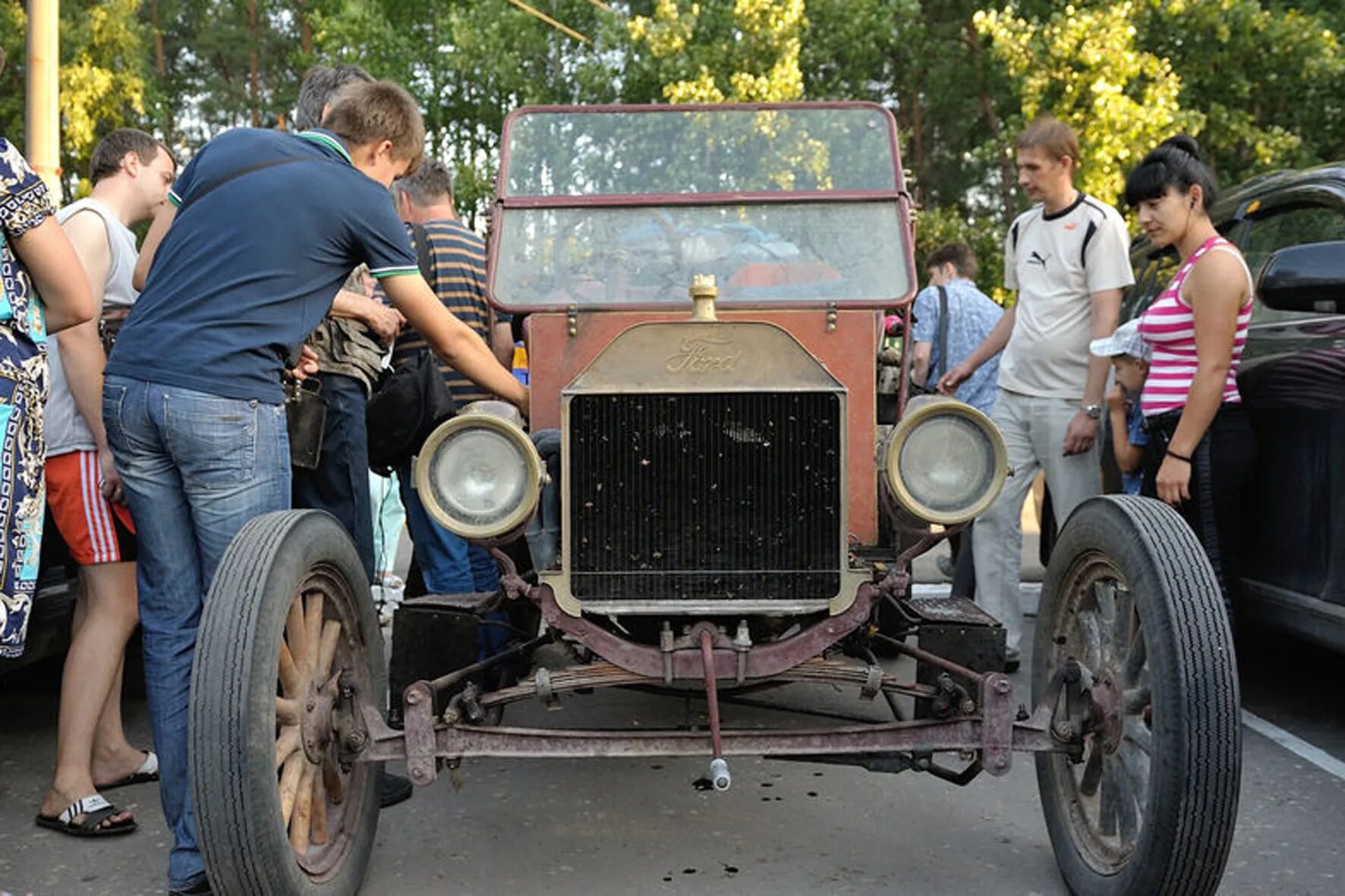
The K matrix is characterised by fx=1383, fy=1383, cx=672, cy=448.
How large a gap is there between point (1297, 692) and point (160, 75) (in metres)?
23.1

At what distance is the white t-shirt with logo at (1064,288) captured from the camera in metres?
5.37

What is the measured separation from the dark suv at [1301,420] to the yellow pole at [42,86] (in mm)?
6787

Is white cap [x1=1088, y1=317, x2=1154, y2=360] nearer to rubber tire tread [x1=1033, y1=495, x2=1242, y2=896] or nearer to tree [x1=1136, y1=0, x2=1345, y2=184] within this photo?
rubber tire tread [x1=1033, y1=495, x2=1242, y2=896]

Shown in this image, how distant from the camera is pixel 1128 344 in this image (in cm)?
490

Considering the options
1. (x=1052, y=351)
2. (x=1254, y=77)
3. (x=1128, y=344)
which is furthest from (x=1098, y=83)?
(x=1128, y=344)

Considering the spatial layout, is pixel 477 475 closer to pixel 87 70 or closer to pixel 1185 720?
pixel 1185 720

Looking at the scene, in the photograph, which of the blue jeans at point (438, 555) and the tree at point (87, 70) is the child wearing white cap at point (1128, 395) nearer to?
the blue jeans at point (438, 555)

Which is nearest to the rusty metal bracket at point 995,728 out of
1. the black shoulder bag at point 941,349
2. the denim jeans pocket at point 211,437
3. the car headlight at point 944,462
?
the car headlight at point 944,462

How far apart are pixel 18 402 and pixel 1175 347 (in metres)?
3.47

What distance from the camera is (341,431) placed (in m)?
→ 4.36

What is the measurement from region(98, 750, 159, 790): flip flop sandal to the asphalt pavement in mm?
43

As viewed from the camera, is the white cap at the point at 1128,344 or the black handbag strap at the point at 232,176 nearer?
the black handbag strap at the point at 232,176

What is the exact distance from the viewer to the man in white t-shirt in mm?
5359

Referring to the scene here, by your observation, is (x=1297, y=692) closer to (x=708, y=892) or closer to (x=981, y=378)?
(x=981, y=378)
